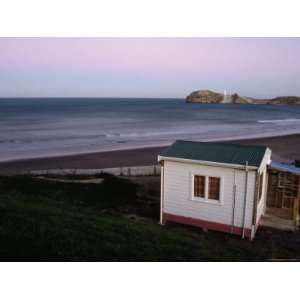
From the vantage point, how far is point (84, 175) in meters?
19.5

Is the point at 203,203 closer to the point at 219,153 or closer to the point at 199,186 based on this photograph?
the point at 199,186

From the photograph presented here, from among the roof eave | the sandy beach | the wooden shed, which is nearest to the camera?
the roof eave

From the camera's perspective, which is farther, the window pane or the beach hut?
the window pane

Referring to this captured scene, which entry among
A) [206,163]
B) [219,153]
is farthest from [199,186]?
[219,153]

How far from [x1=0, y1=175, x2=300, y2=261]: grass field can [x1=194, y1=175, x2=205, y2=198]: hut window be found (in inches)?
52.6

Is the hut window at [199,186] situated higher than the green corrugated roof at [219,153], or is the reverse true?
the green corrugated roof at [219,153]

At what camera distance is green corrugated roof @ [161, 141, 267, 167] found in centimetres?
1036

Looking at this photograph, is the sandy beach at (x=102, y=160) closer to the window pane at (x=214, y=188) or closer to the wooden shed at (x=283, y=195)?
the wooden shed at (x=283, y=195)

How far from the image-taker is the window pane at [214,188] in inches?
422

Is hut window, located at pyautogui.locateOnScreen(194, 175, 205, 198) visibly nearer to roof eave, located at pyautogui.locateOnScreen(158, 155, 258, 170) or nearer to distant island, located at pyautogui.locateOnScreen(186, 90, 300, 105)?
roof eave, located at pyautogui.locateOnScreen(158, 155, 258, 170)

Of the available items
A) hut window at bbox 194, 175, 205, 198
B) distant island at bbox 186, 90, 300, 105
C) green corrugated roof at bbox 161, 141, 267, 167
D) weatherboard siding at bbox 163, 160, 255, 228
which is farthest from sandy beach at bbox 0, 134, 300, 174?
distant island at bbox 186, 90, 300, 105

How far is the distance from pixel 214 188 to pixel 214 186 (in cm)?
7

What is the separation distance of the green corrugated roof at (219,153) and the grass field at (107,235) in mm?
2641

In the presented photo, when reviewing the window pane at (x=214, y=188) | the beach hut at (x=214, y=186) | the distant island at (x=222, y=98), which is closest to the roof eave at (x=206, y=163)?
the beach hut at (x=214, y=186)
